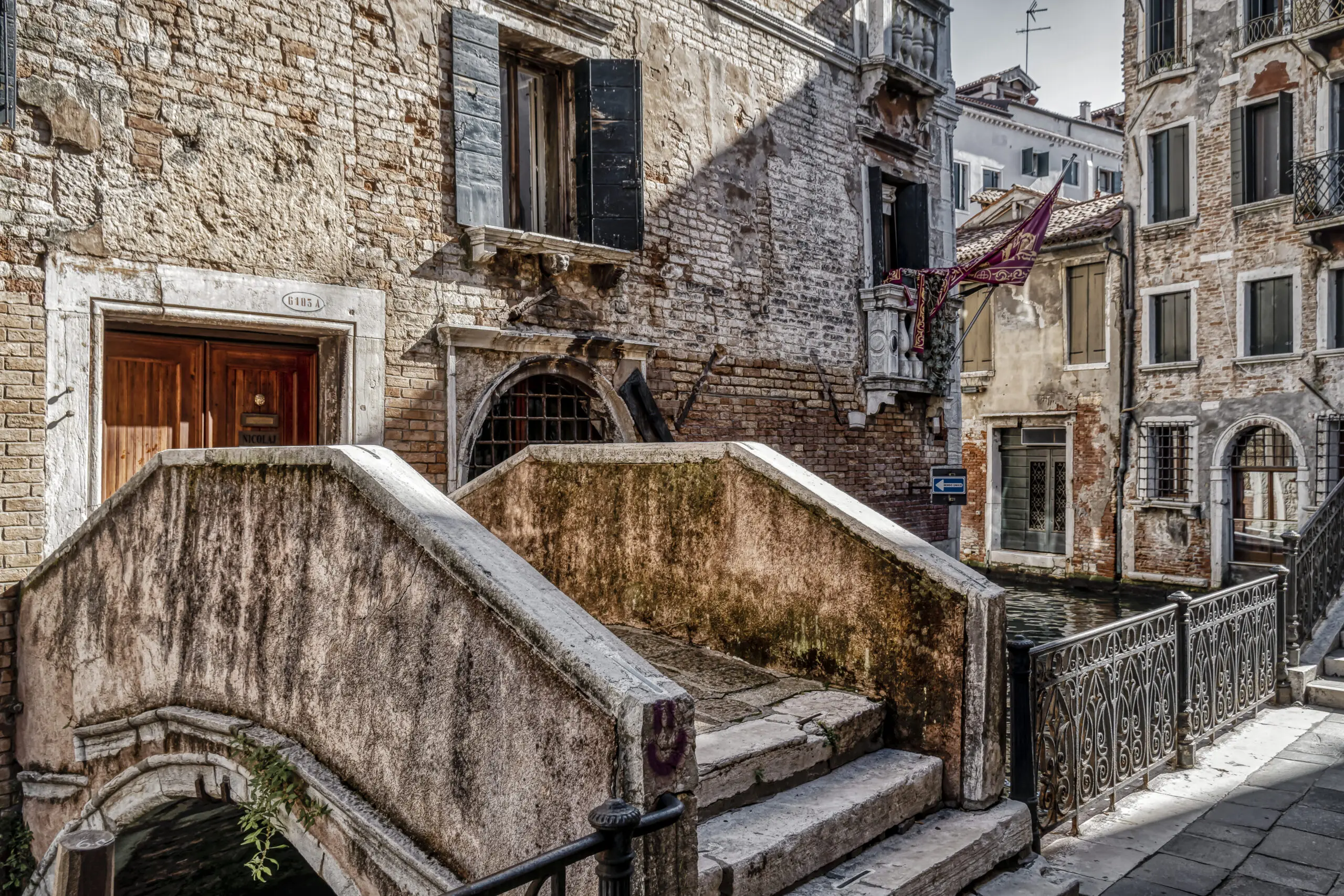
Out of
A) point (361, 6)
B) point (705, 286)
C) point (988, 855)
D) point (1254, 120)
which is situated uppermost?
point (1254, 120)

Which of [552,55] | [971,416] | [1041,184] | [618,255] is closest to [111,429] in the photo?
[618,255]

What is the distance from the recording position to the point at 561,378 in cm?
784

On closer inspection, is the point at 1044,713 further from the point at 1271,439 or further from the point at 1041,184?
the point at 1041,184

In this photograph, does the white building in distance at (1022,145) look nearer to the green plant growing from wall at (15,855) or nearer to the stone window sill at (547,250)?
the stone window sill at (547,250)

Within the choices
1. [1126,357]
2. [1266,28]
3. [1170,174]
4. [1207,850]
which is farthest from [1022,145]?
[1207,850]

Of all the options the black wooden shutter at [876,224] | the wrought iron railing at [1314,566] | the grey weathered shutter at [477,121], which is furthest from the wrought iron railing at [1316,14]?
the grey weathered shutter at [477,121]

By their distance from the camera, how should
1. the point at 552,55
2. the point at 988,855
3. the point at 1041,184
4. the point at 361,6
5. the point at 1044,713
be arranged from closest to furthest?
the point at 988,855 → the point at 1044,713 → the point at 361,6 → the point at 552,55 → the point at 1041,184

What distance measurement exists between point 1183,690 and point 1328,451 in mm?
12388

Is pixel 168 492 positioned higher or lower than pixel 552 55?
lower

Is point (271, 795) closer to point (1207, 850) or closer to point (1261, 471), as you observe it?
point (1207, 850)

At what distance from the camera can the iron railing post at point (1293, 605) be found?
640cm

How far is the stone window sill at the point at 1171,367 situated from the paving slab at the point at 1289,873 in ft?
47.6

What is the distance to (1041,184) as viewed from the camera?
96.6ft

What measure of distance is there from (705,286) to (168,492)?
5709mm
